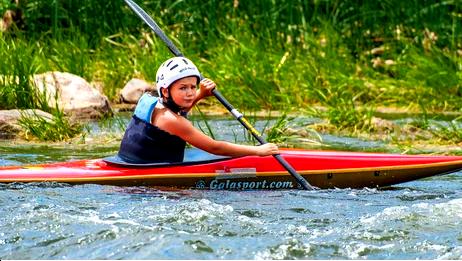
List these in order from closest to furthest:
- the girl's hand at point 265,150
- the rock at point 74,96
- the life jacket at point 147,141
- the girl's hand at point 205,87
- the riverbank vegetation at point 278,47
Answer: the life jacket at point 147,141, the girl's hand at point 265,150, the girl's hand at point 205,87, the rock at point 74,96, the riverbank vegetation at point 278,47

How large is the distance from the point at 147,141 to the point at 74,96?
3.72 m

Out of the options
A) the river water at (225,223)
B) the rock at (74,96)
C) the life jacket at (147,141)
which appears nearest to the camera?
the river water at (225,223)

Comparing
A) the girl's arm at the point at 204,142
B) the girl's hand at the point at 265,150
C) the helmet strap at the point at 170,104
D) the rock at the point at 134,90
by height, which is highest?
the helmet strap at the point at 170,104

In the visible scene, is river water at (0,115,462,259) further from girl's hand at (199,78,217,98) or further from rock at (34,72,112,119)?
rock at (34,72,112,119)

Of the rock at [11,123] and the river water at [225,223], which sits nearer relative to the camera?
the river water at [225,223]

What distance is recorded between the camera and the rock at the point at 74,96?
11.2 meters

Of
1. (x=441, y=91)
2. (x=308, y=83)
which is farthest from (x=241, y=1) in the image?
(x=441, y=91)

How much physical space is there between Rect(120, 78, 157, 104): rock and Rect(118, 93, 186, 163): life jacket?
4218 mm

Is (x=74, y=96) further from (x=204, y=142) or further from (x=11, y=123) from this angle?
(x=204, y=142)

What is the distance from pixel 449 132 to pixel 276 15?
12.5 ft

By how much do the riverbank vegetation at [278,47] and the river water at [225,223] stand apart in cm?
373

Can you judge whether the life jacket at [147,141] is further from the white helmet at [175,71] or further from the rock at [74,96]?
the rock at [74,96]

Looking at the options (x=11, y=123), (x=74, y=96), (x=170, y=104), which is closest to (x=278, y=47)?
(x=74, y=96)

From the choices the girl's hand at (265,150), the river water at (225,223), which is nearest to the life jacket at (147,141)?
the river water at (225,223)
